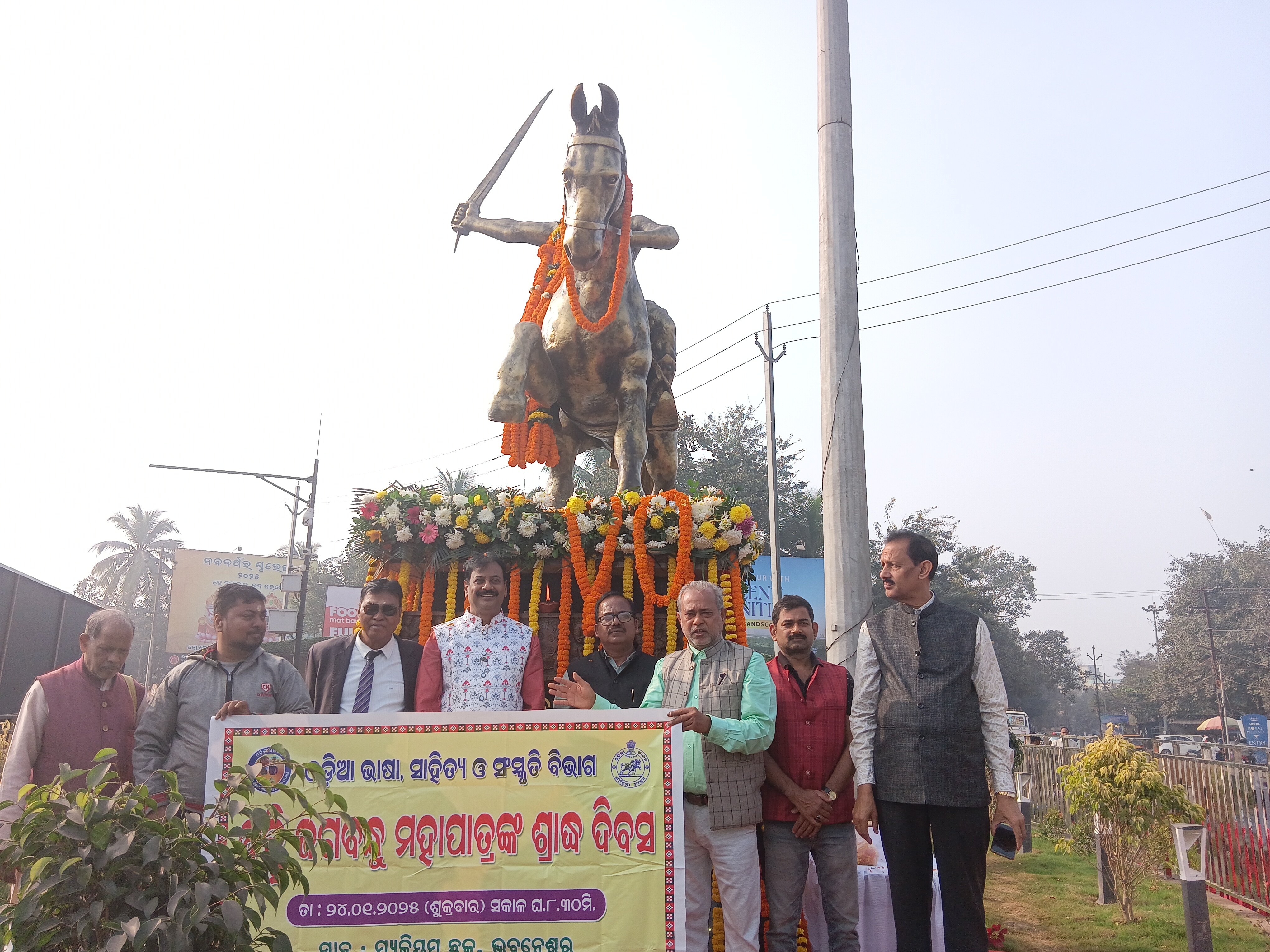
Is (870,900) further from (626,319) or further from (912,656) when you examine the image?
(626,319)

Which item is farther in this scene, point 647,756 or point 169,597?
point 169,597

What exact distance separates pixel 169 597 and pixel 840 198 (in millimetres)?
30972

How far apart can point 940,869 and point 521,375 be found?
13.6ft

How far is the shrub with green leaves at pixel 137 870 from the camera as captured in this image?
243 centimetres

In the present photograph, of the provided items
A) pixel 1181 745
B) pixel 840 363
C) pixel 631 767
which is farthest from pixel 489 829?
pixel 1181 745

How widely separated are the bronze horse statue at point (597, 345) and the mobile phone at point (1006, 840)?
3338 millimetres

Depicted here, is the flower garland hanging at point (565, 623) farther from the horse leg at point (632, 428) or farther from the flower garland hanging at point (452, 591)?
the horse leg at point (632, 428)

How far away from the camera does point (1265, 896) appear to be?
26.9 ft

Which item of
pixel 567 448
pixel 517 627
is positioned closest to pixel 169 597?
pixel 567 448

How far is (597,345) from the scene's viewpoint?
6.82 metres

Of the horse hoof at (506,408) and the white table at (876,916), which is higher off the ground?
the horse hoof at (506,408)

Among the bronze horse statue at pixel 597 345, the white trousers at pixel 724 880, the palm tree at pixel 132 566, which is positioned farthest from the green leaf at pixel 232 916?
the palm tree at pixel 132 566

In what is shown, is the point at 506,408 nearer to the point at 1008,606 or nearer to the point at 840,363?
the point at 840,363

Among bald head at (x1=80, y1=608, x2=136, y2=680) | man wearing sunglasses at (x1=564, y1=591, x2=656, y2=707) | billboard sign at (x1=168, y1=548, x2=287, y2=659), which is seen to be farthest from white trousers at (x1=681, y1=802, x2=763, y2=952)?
billboard sign at (x1=168, y1=548, x2=287, y2=659)
